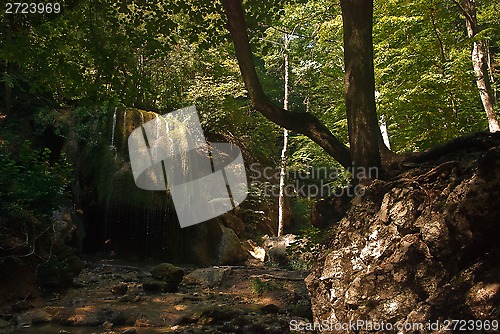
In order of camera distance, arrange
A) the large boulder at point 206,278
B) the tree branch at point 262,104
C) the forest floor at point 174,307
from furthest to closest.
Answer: the large boulder at point 206,278, the forest floor at point 174,307, the tree branch at point 262,104

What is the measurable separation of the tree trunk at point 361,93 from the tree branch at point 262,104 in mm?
523

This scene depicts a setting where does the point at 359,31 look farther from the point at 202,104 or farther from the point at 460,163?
the point at 202,104

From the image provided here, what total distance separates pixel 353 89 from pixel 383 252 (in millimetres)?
2162

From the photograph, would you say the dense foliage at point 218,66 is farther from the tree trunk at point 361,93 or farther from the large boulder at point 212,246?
the large boulder at point 212,246

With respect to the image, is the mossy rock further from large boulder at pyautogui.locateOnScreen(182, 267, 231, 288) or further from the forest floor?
large boulder at pyautogui.locateOnScreen(182, 267, 231, 288)

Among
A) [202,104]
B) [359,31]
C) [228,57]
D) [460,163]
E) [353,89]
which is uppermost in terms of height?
[228,57]

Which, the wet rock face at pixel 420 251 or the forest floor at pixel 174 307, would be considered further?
the forest floor at pixel 174 307

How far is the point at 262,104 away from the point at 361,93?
4.64ft

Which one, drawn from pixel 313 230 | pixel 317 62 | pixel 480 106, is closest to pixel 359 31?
pixel 313 230

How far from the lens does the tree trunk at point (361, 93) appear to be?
5438mm

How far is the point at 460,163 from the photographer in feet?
14.4

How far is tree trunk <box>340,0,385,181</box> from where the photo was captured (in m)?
5.44

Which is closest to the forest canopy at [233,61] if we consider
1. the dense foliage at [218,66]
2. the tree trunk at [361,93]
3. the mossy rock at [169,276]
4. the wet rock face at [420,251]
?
the dense foliage at [218,66]

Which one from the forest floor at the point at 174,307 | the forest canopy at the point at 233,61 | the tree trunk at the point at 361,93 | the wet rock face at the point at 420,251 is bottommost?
the forest floor at the point at 174,307
